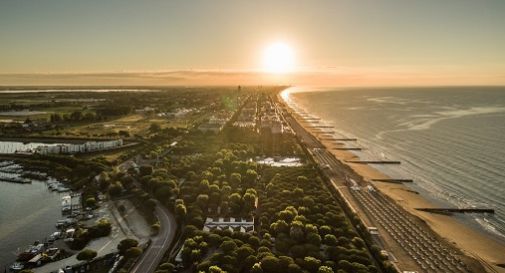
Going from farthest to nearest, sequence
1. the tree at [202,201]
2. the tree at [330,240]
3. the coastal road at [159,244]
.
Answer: the tree at [202,201], the tree at [330,240], the coastal road at [159,244]

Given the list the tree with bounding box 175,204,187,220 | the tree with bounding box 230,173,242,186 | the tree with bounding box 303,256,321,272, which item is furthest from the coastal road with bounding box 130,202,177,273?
the tree with bounding box 303,256,321,272

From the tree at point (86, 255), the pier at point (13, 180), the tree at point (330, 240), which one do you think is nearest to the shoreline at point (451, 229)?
the tree at point (330, 240)

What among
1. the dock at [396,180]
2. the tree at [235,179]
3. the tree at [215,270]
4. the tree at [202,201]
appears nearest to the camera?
the tree at [215,270]

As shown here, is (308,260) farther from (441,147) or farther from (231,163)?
(441,147)

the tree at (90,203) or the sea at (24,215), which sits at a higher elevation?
the tree at (90,203)

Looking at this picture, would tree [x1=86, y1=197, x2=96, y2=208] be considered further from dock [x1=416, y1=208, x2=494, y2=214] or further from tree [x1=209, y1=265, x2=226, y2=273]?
dock [x1=416, y1=208, x2=494, y2=214]

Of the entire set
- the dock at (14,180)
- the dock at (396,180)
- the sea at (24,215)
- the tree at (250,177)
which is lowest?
the sea at (24,215)

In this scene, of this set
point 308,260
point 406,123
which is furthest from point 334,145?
point 308,260

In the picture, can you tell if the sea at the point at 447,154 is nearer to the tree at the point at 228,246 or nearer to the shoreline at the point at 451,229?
the shoreline at the point at 451,229

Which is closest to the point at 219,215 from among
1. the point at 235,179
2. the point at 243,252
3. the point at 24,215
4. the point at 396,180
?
the point at 235,179
